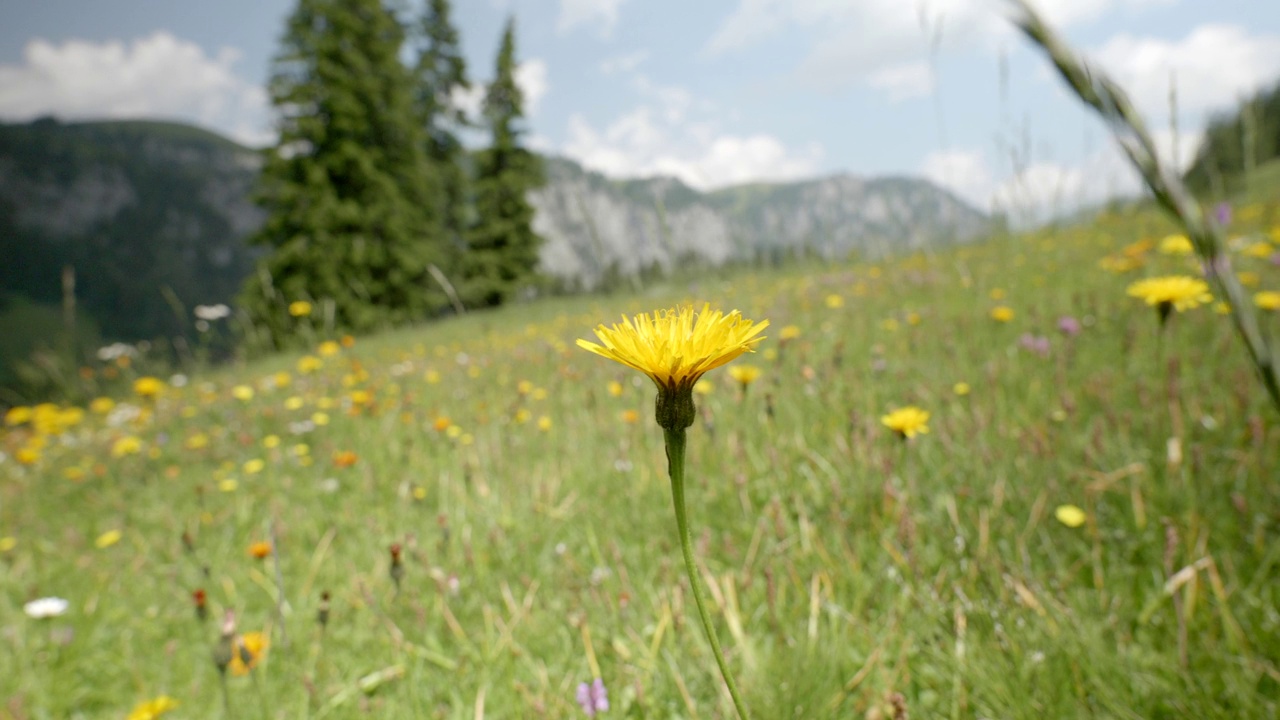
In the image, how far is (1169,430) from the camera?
6.37 feet

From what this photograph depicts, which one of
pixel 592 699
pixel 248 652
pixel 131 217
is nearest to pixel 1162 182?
pixel 592 699

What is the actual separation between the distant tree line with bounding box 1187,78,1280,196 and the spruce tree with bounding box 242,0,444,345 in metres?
18.8

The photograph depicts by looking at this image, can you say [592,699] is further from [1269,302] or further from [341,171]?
[341,171]

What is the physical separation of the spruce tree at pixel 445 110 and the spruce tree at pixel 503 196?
4.18ft

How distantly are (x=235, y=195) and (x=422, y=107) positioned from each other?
13124 cm

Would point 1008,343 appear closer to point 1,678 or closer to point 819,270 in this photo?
point 1,678

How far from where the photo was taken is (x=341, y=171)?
21.3m

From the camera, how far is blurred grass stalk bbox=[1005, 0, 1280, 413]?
1.12 ft

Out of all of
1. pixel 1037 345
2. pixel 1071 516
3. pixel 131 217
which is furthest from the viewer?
pixel 131 217

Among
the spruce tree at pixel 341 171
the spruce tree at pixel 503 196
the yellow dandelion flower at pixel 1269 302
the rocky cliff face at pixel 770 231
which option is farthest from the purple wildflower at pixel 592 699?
the spruce tree at pixel 503 196

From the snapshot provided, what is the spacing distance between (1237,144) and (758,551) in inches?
1378

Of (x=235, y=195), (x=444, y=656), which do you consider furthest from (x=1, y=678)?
(x=235, y=195)

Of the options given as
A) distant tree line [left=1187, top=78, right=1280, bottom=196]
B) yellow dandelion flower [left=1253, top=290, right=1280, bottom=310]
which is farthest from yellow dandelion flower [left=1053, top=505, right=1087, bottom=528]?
distant tree line [left=1187, top=78, right=1280, bottom=196]

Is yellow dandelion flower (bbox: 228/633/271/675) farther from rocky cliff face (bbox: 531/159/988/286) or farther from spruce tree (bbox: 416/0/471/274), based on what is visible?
spruce tree (bbox: 416/0/471/274)
